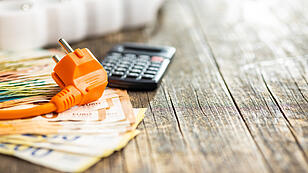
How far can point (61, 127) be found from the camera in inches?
24.7

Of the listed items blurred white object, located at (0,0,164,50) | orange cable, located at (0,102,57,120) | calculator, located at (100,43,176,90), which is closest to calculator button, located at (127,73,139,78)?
calculator, located at (100,43,176,90)

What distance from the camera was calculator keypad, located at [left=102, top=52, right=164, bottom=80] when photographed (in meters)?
0.77

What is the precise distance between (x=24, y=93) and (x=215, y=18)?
2.22 ft

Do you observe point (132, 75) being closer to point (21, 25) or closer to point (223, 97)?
point (223, 97)

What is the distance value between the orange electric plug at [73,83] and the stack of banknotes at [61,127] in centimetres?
1

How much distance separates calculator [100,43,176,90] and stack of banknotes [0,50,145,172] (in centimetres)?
3

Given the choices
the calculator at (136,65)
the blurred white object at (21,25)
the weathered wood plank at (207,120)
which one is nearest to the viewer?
the weathered wood plank at (207,120)

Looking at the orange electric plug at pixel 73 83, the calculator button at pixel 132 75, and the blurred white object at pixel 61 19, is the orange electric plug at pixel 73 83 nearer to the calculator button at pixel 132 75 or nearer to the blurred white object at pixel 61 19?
the calculator button at pixel 132 75

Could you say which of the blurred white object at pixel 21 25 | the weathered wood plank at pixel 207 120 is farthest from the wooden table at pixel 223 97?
the blurred white object at pixel 21 25

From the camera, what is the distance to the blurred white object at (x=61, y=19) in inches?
34.7

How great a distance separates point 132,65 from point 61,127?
0.77 ft

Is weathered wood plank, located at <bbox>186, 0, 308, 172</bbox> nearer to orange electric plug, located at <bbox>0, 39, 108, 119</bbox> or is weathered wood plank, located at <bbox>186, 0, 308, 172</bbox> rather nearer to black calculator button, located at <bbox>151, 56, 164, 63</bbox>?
black calculator button, located at <bbox>151, 56, 164, 63</bbox>

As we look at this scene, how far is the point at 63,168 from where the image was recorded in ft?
1.77

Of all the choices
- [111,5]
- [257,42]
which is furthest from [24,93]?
[257,42]
